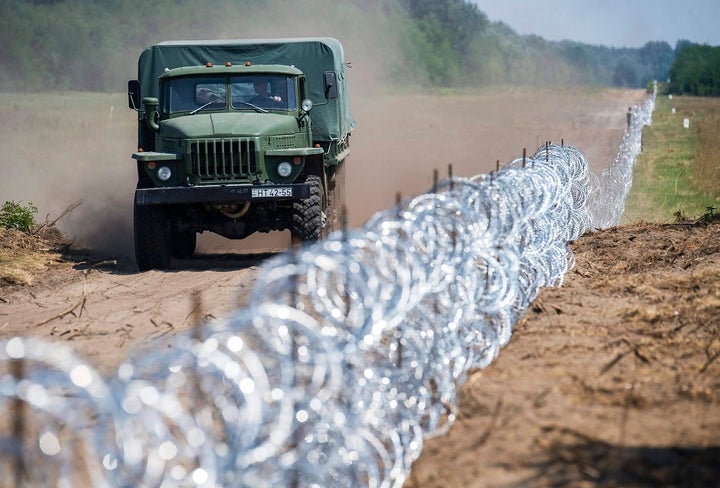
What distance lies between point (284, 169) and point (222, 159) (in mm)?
741

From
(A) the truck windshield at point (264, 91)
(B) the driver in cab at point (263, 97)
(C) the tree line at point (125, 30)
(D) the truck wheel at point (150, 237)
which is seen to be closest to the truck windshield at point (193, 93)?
(A) the truck windshield at point (264, 91)

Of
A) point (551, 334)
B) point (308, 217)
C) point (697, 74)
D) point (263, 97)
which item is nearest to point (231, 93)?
point (263, 97)

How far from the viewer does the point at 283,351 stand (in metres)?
4.89

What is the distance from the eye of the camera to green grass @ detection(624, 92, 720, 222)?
19.3 metres

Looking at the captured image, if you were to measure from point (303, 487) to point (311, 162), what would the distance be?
364 inches

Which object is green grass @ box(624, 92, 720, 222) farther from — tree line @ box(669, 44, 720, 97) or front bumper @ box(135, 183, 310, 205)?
tree line @ box(669, 44, 720, 97)

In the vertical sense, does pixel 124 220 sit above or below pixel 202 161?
below

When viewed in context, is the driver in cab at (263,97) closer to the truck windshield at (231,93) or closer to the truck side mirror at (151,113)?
the truck windshield at (231,93)

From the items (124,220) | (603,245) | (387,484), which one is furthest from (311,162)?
(387,484)

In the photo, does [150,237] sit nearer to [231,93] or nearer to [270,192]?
[270,192]

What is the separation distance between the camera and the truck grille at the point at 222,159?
539 inches

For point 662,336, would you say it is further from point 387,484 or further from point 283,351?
point 283,351

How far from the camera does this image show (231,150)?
45.0ft

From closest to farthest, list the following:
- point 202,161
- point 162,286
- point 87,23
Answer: point 162,286 → point 202,161 → point 87,23
